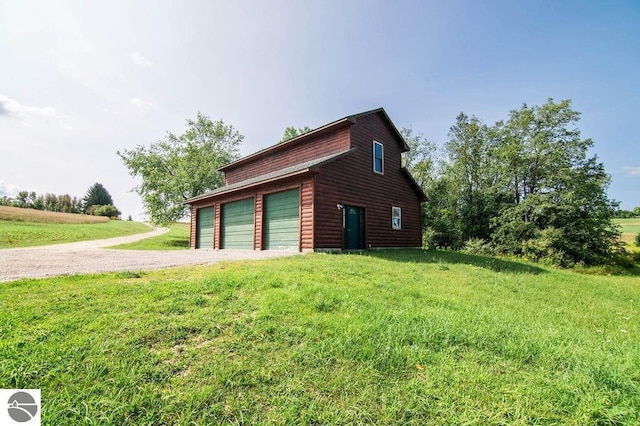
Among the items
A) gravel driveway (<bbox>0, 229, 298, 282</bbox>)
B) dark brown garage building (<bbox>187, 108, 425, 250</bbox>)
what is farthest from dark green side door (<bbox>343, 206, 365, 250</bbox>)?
gravel driveway (<bbox>0, 229, 298, 282</bbox>)

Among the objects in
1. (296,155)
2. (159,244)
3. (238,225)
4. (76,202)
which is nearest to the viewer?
(238,225)

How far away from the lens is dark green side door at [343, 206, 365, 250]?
12.2 meters

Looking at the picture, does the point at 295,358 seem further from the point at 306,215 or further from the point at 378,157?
the point at 378,157

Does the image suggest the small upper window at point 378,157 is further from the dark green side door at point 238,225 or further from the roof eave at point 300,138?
the dark green side door at point 238,225

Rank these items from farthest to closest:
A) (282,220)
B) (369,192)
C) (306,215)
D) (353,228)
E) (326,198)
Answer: (369,192)
(353,228)
(282,220)
(326,198)
(306,215)

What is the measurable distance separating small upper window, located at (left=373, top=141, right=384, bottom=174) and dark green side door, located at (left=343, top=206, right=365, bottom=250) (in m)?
2.69

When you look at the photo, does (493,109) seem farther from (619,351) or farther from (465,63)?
(619,351)

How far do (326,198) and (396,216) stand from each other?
5749mm

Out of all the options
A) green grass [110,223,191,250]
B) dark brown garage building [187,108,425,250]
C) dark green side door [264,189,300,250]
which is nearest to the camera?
dark brown garage building [187,108,425,250]

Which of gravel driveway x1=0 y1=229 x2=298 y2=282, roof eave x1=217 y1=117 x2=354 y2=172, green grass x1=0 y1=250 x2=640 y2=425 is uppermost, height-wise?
roof eave x1=217 y1=117 x2=354 y2=172

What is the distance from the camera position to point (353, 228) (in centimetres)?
1261

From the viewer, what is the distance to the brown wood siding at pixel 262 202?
10805mm

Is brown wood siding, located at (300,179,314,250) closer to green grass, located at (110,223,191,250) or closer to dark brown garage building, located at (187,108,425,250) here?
dark brown garage building, located at (187,108,425,250)

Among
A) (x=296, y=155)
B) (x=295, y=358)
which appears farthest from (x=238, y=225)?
(x=295, y=358)
